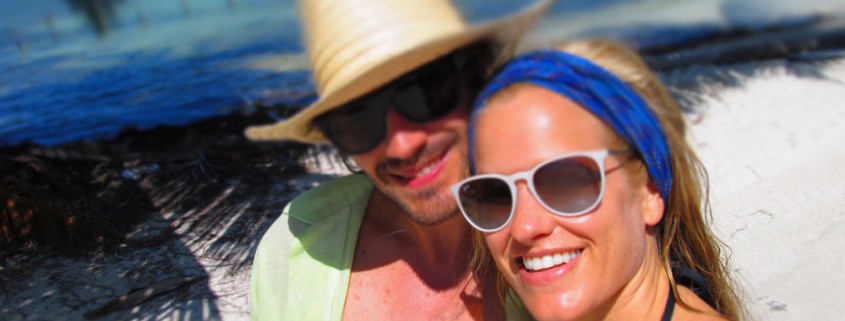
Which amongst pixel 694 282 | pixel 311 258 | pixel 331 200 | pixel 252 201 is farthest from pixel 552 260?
pixel 252 201

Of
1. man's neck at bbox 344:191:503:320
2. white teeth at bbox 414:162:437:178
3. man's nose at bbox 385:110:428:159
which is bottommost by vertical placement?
man's neck at bbox 344:191:503:320

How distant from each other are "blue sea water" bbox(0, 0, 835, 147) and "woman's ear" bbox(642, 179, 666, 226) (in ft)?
10.5

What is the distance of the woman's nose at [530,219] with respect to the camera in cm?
141

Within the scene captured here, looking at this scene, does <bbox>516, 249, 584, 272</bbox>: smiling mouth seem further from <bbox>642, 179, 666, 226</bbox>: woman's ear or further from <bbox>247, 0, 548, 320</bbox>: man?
<bbox>247, 0, 548, 320</bbox>: man

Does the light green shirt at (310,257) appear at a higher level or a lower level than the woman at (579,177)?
lower

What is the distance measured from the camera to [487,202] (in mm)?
1487

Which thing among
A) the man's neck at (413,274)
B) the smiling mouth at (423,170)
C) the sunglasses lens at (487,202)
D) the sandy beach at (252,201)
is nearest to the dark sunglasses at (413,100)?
the smiling mouth at (423,170)

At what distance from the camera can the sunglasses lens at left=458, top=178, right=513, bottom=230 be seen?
145cm

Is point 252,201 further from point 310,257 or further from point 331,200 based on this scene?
point 310,257

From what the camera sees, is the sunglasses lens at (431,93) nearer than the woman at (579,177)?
No

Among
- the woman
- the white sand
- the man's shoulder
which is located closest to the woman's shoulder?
the woman

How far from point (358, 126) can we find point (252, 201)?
7.46 feet

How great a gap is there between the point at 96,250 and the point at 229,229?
643mm

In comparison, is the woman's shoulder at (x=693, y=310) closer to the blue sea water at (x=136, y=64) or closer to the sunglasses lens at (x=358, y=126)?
the sunglasses lens at (x=358, y=126)
